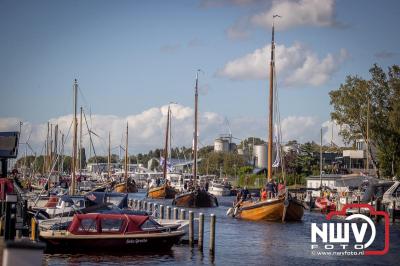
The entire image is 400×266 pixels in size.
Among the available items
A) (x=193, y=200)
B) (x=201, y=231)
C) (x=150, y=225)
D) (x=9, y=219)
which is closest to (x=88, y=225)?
(x=150, y=225)

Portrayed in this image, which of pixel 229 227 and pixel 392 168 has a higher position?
pixel 392 168

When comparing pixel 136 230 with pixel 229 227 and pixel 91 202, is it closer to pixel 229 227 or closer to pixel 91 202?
pixel 91 202

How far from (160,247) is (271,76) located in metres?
30.4

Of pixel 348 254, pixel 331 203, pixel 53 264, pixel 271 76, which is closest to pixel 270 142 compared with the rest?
pixel 271 76

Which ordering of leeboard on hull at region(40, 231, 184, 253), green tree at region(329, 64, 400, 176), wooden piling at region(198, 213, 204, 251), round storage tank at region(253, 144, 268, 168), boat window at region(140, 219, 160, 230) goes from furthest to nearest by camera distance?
1. round storage tank at region(253, 144, 268, 168)
2. green tree at region(329, 64, 400, 176)
3. wooden piling at region(198, 213, 204, 251)
4. boat window at region(140, 219, 160, 230)
5. leeboard on hull at region(40, 231, 184, 253)

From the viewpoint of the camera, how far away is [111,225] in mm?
35312

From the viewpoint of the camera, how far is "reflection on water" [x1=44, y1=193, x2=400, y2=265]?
110ft

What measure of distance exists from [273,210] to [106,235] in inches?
979

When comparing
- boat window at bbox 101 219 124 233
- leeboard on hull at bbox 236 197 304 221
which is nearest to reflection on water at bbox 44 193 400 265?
boat window at bbox 101 219 124 233

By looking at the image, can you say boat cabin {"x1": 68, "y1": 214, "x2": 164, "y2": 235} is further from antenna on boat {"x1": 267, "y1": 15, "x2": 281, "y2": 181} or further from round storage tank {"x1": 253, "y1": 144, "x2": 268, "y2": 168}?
round storage tank {"x1": 253, "y1": 144, "x2": 268, "y2": 168}

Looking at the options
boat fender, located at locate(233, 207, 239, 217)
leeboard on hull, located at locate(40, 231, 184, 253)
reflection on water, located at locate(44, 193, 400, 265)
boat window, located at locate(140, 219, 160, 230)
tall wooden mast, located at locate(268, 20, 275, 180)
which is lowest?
reflection on water, located at locate(44, 193, 400, 265)

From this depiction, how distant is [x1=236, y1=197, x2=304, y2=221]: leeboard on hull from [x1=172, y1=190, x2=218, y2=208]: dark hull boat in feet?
68.2

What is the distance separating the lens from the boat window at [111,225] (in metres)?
35.1

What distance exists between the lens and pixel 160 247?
35.7 meters
